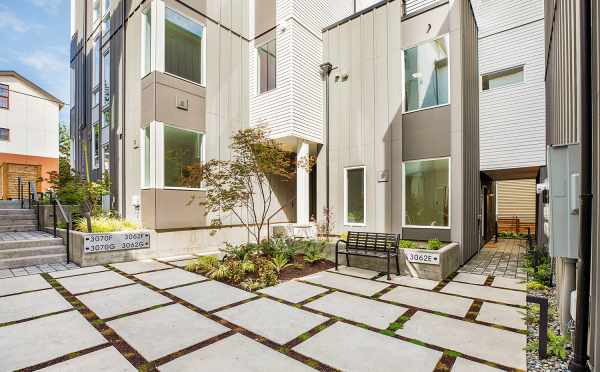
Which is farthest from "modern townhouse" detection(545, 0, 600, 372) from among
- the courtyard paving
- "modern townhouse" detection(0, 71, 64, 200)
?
"modern townhouse" detection(0, 71, 64, 200)

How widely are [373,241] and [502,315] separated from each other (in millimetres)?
3123

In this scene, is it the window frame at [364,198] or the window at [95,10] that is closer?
the window frame at [364,198]

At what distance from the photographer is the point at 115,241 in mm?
7430

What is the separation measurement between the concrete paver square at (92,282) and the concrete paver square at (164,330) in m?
1.88

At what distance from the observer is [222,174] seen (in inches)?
282

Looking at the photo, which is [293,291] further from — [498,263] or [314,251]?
[498,263]

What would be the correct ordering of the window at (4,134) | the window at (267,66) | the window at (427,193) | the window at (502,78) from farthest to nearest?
the window at (4,134) < the window at (267,66) < the window at (502,78) < the window at (427,193)

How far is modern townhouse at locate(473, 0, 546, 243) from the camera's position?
879 cm

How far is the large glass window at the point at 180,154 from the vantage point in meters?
8.84

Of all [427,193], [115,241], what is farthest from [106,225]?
[427,193]

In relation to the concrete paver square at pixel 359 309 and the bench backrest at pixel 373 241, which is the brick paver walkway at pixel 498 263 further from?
the concrete paver square at pixel 359 309

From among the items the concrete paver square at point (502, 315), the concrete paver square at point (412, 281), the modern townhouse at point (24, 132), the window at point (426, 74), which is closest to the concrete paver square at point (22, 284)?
the concrete paver square at point (412, 281)

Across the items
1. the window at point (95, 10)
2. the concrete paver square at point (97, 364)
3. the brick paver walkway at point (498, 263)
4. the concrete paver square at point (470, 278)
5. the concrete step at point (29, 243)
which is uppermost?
the window at point (95, 10)

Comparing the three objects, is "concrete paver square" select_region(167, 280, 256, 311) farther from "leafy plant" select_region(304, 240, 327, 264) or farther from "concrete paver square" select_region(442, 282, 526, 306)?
"concrete paver square" select_region(442, 282, 526, 306)
